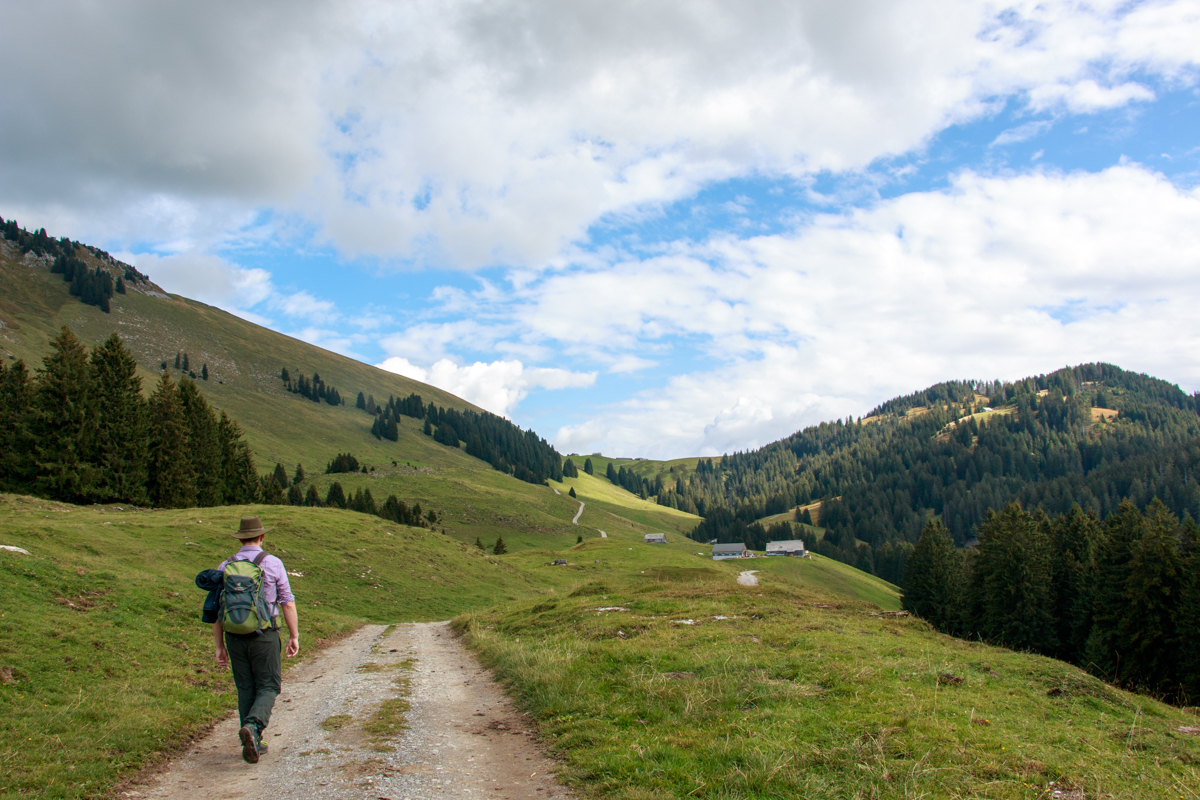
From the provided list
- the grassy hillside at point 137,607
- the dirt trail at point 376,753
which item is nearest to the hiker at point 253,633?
the dirt trail at point 376,753

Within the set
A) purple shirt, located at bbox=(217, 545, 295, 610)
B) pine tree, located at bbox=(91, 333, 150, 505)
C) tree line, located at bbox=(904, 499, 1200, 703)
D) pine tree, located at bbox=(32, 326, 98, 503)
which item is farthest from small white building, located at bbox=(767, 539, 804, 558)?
purple shirt, located at bbox=(217, 545, 295, 610)

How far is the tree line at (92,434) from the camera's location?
147ft

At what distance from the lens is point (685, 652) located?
1450cm

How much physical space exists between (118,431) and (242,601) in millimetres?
52097

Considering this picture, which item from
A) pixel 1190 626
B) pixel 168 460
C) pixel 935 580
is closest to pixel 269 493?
pixel 168 460

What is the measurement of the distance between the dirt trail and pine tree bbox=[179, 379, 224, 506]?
57.6m

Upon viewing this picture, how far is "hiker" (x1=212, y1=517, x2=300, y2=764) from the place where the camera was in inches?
355

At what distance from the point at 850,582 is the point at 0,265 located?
265935mm

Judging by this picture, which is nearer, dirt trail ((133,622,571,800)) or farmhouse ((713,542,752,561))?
dirt trail ((133,622,571,800))

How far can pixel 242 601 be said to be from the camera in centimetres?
905

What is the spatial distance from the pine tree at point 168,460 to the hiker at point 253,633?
54794 millimetres

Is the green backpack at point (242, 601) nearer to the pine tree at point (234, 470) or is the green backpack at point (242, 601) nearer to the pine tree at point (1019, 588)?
the pine tree at point (1019, 588)

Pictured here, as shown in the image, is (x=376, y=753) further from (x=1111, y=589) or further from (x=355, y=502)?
(x=355, y=502)

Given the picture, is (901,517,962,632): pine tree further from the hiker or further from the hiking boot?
the hiking boot
